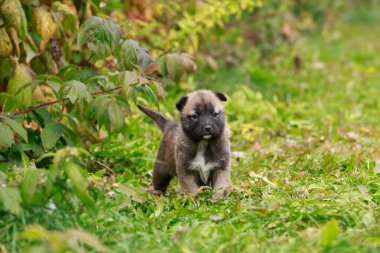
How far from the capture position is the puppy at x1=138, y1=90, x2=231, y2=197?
19.2ft

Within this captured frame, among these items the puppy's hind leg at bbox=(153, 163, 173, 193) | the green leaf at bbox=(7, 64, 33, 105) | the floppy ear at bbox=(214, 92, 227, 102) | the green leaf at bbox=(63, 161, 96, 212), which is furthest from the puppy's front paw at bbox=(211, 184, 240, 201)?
the green leaf at bbox=(7, 64, 33, 105)

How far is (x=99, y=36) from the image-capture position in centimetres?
554

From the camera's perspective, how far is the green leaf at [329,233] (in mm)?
4043

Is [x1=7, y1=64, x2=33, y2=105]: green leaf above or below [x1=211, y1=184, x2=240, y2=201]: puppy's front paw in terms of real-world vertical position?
above

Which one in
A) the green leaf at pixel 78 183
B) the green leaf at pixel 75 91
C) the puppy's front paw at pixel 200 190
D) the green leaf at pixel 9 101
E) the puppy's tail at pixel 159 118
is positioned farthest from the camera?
the puppy's tail at pixel 159 118

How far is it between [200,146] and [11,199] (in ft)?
7.23

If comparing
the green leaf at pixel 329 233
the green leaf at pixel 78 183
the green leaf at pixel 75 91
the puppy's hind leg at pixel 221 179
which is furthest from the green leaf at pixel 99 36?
the green leaf at pixel 329 233

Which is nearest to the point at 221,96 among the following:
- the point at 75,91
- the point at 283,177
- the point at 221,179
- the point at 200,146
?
the point at 200,146

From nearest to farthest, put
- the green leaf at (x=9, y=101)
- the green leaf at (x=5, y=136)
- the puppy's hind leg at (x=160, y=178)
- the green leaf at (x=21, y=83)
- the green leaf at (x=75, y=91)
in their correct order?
1. the green leaf at (x=75, y=91)
2. the green leaf at (x=5, y=136)
3. the green leaf at (x=9, y=101)
4. the green leaf at (x=21, y=83)
5. the puppy's hind leg at (x=160, y=178)

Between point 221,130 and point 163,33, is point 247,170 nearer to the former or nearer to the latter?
point 221,130

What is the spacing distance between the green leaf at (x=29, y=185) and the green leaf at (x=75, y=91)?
3.71 ft

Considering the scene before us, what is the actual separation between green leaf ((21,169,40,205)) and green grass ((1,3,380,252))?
211mm

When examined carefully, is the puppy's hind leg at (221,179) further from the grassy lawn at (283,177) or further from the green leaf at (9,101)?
the green leaf at (9,101)

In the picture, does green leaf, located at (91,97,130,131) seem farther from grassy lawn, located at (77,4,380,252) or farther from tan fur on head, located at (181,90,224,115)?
tan fur on head, located at (181,90,224,115)
